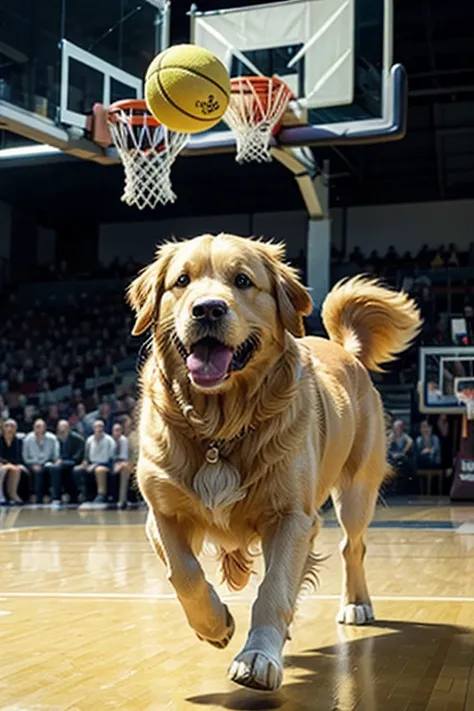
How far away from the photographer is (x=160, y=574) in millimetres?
7051

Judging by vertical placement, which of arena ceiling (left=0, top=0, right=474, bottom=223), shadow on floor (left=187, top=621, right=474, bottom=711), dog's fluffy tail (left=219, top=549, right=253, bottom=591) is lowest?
shadow on floor (left=187, top=621, right=474, bottom=711)

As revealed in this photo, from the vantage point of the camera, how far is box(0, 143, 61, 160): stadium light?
14094 millimetres

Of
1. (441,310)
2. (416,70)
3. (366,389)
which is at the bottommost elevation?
(366,389)

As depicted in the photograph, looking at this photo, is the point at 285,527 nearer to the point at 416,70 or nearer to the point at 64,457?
the point at 64,457

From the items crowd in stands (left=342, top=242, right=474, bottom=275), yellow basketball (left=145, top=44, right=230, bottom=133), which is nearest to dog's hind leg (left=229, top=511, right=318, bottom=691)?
yellow basketball (left=145, top=44, right=230, bottom=133)

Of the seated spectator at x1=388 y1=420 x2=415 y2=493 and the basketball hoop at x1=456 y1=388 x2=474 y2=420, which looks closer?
the seated spectator at x1=388 y1=420 x2=415 y2=493

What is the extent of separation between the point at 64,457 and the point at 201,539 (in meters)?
12.8

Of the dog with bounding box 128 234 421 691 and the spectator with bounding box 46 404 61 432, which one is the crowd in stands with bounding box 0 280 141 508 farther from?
the dog with bounding box 128 234 421 691

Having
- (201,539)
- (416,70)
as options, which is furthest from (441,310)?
(201,539)

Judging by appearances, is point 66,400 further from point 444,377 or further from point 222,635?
point 222,635

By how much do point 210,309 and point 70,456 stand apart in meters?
13.3

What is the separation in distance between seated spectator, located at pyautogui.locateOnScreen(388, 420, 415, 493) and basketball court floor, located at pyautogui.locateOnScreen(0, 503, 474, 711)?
27.5 ft

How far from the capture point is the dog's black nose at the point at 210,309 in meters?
3.43

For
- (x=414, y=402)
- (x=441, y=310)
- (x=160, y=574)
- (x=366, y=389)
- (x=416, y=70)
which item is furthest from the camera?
(x=416, y=70)
